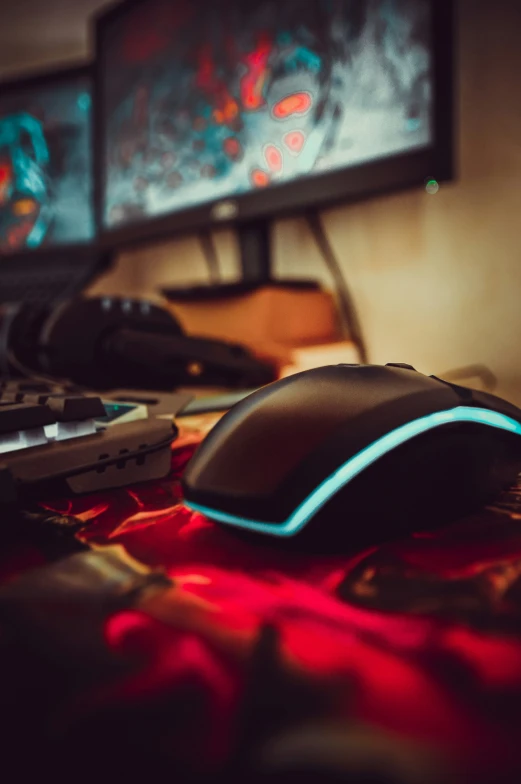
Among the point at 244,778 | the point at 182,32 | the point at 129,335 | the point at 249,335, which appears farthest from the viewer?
the point at 182,32

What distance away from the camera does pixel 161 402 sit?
1.47 ft

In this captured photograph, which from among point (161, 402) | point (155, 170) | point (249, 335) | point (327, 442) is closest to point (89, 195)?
point (155, 170)

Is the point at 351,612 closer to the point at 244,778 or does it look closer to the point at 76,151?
the point at 244,778

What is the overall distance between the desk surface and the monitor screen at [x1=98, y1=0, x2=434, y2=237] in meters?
0.53

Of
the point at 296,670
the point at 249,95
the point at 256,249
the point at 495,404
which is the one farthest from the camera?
the point at 256,249

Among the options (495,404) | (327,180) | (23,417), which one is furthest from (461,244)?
(23,417)

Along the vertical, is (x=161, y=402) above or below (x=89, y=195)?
below

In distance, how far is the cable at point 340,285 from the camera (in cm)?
86

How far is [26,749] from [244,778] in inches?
2.0

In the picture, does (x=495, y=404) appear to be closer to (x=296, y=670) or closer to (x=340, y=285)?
(x=296, y=670)

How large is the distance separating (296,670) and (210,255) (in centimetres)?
103

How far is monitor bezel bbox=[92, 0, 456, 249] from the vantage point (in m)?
0.58

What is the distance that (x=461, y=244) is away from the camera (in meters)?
0.73

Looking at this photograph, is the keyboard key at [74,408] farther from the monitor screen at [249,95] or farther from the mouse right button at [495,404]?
the monitor screen at [249,95]
